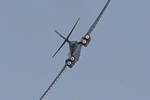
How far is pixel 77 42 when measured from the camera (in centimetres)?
15850

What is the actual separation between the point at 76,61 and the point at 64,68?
42.2ft

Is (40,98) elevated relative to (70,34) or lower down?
lower down

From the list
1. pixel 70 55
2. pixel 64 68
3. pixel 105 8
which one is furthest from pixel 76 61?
pixel 105 8

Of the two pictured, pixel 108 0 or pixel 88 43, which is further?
pixel 108 0

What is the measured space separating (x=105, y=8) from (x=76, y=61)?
2626cm

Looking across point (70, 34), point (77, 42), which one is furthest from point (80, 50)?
point (70, 34)

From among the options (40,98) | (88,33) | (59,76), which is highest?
(88,33)

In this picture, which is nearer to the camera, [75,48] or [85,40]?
[85,40]

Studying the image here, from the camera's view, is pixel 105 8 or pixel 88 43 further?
pixel 105 8

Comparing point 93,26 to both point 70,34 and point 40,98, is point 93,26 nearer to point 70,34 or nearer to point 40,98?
point 70,34

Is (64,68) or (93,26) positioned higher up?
(93,26)

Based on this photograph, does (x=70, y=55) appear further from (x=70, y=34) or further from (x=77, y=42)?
(x=70, y=34)

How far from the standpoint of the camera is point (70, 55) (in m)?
156

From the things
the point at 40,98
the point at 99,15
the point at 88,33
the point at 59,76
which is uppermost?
the point at 99,15
